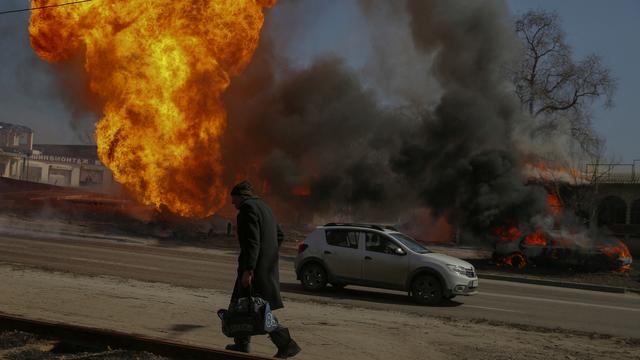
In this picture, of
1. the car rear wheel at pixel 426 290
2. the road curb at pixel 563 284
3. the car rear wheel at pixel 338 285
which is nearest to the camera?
the car rear wheel at pixel 426 290

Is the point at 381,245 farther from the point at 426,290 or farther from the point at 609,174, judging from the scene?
the point at 609,174

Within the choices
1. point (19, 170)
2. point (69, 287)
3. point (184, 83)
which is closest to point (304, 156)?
point (184, 83)

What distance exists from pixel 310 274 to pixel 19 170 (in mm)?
65572

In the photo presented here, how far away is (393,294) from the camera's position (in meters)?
14.0

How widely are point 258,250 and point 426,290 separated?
7.29 m

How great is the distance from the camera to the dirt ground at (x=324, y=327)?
7.92 m

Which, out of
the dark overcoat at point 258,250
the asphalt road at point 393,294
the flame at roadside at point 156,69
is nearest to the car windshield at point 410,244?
the asphalt road at point 393,294

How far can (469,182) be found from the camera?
2941 centimetres

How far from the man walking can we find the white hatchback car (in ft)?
21.9

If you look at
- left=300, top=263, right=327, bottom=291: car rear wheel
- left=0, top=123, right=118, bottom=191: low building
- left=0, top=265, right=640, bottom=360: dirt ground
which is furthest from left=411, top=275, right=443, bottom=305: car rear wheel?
left=0, top=123, right=118, bottom=191: low building

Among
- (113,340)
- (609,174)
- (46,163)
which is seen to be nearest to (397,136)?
(609,174)

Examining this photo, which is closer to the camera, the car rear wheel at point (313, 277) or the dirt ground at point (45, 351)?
the dirt ground at point (45, 351)

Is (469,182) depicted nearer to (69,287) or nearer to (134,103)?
(134,103)

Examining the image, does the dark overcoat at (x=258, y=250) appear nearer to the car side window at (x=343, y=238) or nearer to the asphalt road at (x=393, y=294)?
the asphalt road at (x=393, y=294)
